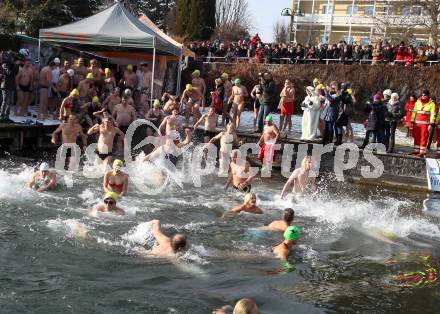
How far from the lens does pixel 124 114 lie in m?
14.9

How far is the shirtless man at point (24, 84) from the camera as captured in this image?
15.0m

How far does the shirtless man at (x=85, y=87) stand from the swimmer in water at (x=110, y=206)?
6.59 metres

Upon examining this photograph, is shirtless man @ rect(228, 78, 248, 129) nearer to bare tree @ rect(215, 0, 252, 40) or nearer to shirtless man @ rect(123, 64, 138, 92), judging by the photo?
shirtless man @ rect(123, 64, 138, 92)

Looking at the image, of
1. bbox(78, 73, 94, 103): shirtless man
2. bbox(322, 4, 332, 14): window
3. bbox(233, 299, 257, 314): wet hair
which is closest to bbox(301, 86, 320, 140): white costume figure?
bbox(78, 73, 94, 103): shirtless man

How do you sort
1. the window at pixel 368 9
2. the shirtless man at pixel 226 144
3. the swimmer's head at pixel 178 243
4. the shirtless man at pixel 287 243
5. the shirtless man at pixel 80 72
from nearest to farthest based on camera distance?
the swimmer's head at pixel 178 243 < the shirtless man at pixel 287 243 < the shirtless man at pixel 226 144 < the shirtless man at pixel 80 72 < the window at pixel 368 9

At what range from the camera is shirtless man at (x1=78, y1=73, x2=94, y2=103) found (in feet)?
50.3

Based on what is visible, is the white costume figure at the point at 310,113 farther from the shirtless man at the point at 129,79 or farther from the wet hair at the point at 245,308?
the wet hair at the point at 245,308

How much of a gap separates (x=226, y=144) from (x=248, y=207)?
3.98m

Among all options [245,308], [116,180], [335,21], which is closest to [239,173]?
[116,180]

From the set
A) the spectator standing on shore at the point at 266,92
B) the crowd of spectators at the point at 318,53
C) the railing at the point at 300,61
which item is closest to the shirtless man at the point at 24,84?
the spectator standing on shore at the point at 266,92

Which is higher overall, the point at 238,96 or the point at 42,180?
the point at 238,96

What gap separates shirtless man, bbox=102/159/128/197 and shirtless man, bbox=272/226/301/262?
3.82m

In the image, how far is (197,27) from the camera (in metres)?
36.2

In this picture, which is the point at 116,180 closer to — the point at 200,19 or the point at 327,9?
the point at 200,19
